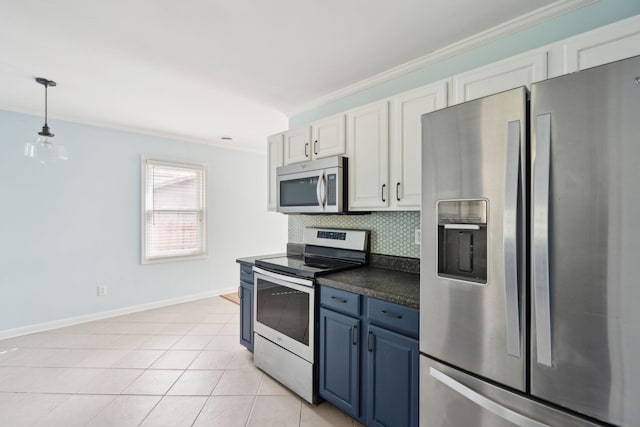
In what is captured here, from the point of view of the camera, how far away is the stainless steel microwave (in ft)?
7.75

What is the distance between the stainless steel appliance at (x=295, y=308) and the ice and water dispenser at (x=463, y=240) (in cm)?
97

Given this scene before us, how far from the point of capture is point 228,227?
501 cm

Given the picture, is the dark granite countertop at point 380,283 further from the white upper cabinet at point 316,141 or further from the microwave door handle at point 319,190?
the white upper cabinet at point 316,141

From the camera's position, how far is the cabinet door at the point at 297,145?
8.91 feet

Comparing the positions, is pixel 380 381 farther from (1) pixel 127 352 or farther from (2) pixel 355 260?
(1) pixel 127 352

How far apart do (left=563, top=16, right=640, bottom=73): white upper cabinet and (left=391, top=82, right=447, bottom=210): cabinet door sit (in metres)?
0.64

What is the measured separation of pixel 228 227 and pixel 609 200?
476 centimetres

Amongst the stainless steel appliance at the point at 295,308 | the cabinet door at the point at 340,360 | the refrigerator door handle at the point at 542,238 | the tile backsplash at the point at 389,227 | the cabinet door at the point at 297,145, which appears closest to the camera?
the refrigerator door handle at the point at 542,238

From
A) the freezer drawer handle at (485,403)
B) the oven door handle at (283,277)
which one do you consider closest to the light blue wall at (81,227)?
the oven door handle at (283,277)

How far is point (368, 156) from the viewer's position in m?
2.25

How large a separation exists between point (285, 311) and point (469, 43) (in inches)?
89.9

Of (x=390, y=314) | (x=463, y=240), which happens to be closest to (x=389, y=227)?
(x=390, y=314)

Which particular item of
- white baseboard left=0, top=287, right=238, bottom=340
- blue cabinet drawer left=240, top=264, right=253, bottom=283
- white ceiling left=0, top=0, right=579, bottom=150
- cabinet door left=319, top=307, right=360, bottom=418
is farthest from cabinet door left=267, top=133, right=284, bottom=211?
white baseboard left=0, top=287, right=238, bottom=340

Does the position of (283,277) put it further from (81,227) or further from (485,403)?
(81,227)
